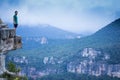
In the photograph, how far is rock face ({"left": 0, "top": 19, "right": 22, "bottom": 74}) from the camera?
11.2 meters

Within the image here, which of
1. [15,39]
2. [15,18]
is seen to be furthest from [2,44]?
[15,18]

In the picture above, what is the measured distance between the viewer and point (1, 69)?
11906mm

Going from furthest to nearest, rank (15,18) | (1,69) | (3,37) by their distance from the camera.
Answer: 1. (15,18)
2. (1,69)
3. (3,37)

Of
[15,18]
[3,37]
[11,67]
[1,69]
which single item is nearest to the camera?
[3,37]

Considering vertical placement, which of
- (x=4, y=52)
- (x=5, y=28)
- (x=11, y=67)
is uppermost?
(x=5, y=28)

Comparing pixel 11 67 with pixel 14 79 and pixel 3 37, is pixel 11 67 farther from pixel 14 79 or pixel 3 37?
pixel 3 37

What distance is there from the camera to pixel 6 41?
Answer: 37.6 feet

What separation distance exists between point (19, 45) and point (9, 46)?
73 centimetres

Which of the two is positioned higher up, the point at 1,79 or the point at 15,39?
the point at 15,39

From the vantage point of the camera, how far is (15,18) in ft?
44.0

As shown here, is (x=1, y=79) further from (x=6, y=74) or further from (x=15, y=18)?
(x=15, y=18)

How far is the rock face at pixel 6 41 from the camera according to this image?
11234 mm

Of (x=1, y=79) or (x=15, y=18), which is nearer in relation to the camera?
(x=1, y=79)

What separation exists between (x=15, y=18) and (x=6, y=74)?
205 centimetres
